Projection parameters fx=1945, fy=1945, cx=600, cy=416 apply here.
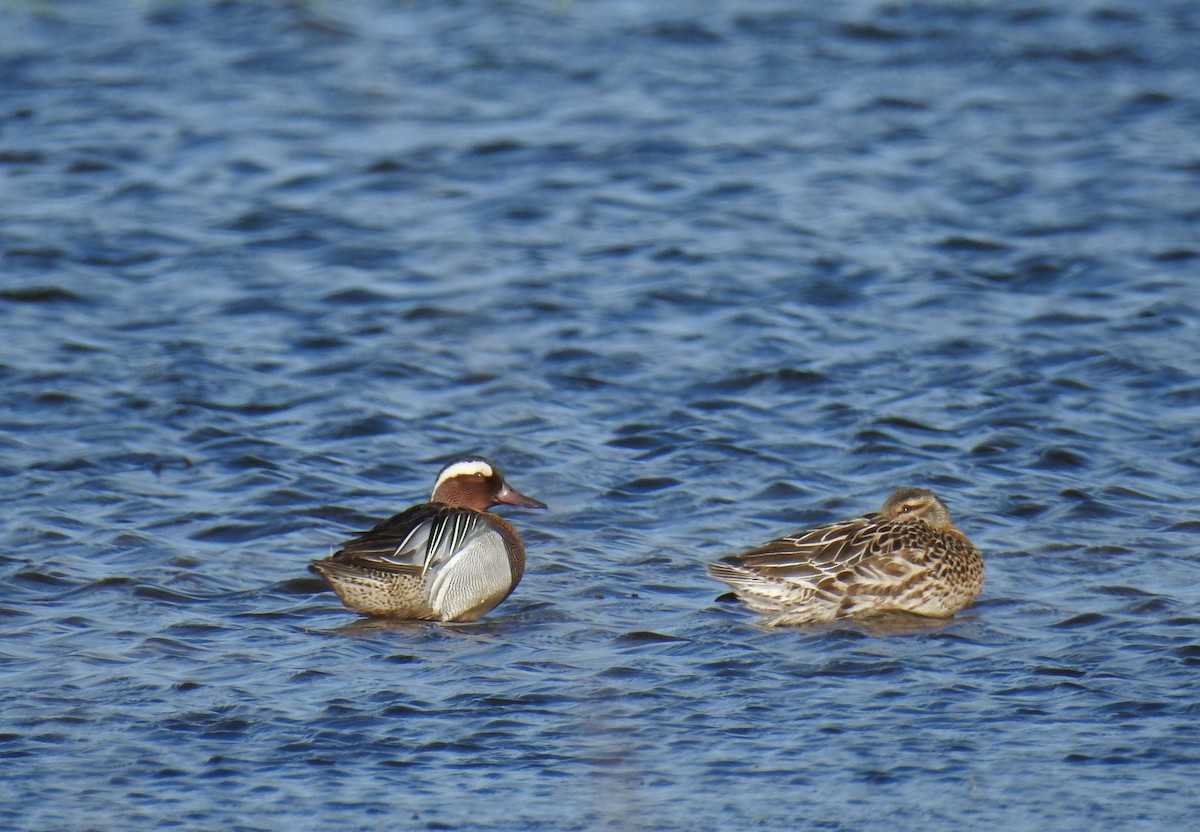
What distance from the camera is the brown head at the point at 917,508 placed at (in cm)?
983

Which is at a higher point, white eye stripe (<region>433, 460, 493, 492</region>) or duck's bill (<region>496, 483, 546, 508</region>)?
white eye stripe (<region>433, 460, 493, 492</region>)

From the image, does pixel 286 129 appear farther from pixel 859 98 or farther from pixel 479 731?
pixel 479 731

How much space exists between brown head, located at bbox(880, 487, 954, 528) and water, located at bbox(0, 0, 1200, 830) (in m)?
0.37

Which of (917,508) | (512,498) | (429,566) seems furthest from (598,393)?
(429,566)

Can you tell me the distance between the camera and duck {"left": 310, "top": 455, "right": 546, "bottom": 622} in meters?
9.19

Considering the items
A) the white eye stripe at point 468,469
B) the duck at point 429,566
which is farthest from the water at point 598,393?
the white eye stripe at point 468,469

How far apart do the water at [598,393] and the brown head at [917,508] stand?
37 centimetres

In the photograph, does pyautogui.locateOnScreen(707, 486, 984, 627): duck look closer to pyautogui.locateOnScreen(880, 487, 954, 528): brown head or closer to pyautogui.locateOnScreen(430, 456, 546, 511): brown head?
pyautogui.locateOnScreen(880, 487, 954, 528): brown head

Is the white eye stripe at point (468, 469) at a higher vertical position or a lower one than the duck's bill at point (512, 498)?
higher

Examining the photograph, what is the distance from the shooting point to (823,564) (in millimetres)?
9281

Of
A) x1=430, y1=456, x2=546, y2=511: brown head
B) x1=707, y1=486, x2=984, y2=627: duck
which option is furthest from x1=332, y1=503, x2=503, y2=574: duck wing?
x1=707, y1=486, x2=984, y2=627: duck

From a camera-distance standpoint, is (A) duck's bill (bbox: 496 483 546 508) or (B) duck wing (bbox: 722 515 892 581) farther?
(A) duck's bill (bbox: 496 483 546 508)

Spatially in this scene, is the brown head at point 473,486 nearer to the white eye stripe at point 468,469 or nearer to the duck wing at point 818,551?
the white eye stripe at point 468,469

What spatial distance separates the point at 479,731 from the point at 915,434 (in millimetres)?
4932
